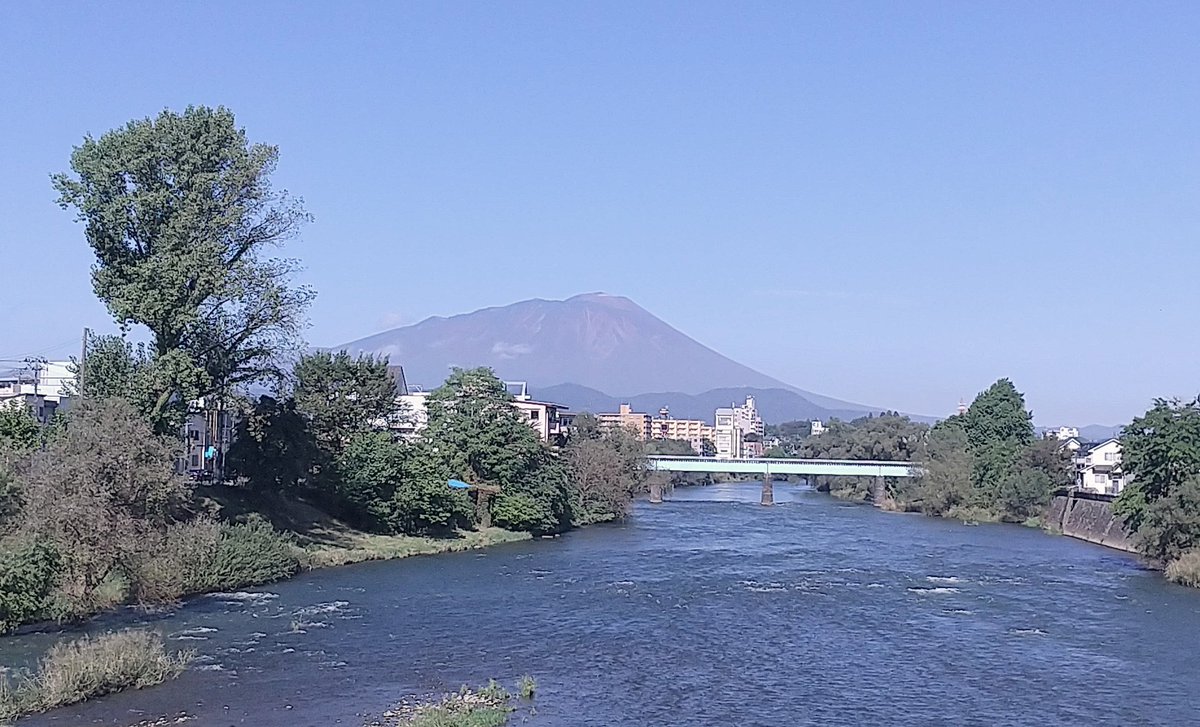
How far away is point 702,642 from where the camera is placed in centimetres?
2209

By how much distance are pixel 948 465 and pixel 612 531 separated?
23724mm

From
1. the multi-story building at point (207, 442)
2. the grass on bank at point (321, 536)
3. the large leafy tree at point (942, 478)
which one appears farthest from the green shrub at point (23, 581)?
the large leafy tree at point (942, 478)

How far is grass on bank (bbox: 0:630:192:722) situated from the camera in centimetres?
1528

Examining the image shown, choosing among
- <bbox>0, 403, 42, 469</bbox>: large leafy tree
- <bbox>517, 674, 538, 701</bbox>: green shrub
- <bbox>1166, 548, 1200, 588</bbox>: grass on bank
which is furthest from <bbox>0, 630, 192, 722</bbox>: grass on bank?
<bbox>1166, 548, 1200, 588</bbox>: grass on bank

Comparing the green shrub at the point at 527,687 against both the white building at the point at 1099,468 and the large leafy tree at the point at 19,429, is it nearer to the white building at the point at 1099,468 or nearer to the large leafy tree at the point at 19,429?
the large leafy tree at the point at 19,429

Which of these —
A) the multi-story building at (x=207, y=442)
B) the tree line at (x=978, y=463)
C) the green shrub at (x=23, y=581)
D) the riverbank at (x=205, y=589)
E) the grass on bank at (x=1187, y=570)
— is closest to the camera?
the riverbank at (x=205, y=589)

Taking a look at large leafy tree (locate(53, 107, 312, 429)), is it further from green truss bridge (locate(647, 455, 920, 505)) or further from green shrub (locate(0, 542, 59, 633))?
green truss bridge (locate(647, 455, 920, 505))

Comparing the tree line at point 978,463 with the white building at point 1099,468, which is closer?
the white building at point 1099,468

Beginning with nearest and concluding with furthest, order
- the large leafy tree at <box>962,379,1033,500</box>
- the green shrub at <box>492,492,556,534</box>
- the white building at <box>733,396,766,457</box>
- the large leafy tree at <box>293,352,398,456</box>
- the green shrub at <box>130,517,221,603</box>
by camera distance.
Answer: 1. the green shrub at <box>130,517,221,603</box>
2. the large leafy tree at <box>293,352,398,456</box>
3. the green shrub at <box>492,492,556,534</box>
4. the large leafy tree at <box>962,379,1033,500</box>
5. the white building at <box>733,396,766,457</box>

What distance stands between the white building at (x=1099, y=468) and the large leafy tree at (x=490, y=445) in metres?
26.1

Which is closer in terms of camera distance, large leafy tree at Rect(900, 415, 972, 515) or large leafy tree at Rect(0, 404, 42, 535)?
large leafy tree at Rect(0, 404, 42, 535)

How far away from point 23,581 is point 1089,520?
4138 cm

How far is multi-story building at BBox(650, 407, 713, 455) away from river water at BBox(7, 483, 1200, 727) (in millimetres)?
110954

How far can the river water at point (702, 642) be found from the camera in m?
16.7
